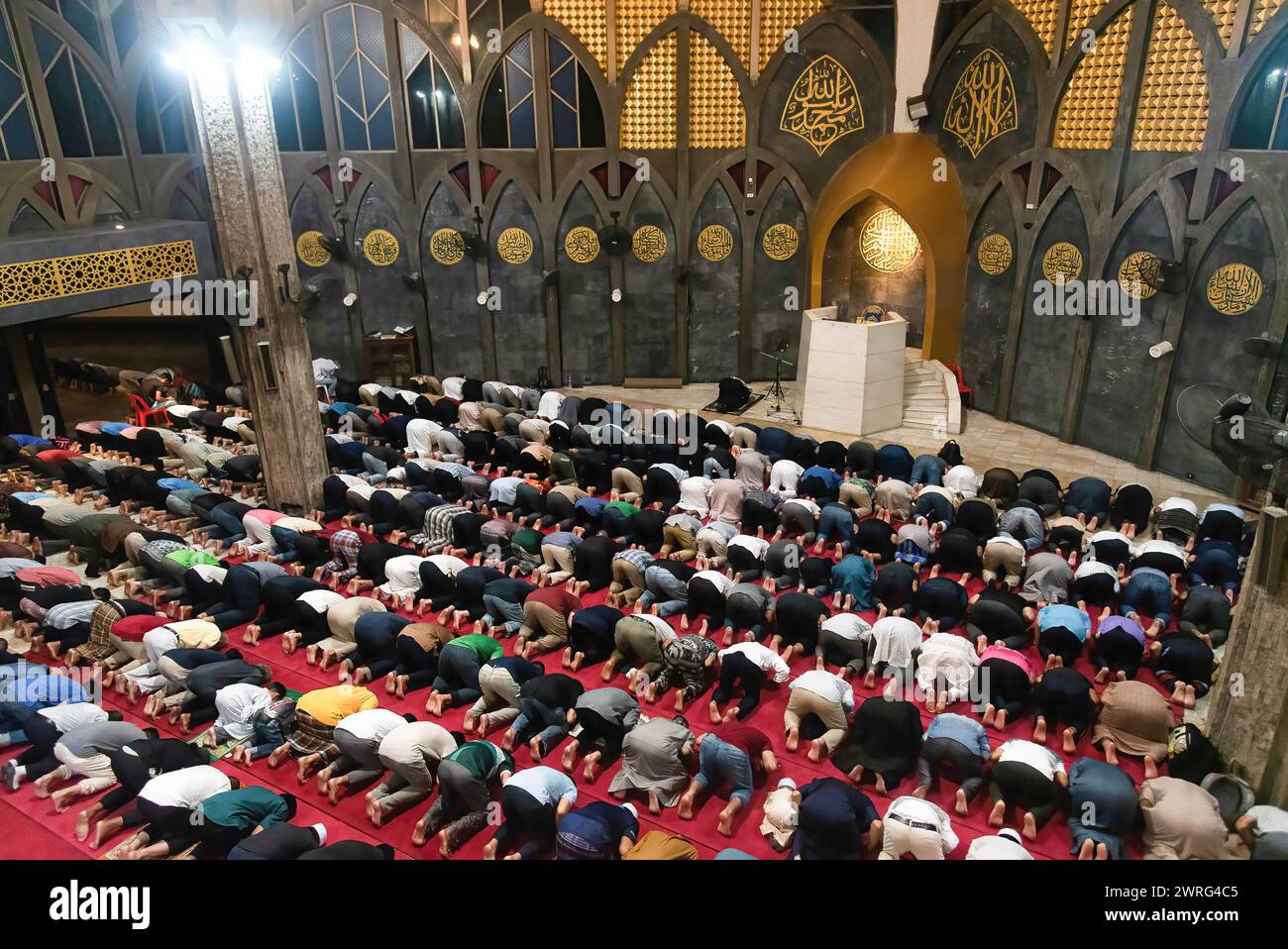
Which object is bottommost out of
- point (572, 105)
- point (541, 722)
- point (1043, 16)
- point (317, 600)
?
point (541, 722)

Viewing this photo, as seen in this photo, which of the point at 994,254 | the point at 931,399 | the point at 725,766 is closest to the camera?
the point at 725,766

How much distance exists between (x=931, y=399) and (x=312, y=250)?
12.3m

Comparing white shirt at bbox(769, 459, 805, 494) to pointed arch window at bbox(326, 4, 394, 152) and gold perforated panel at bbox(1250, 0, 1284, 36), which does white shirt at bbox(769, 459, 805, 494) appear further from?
pointed arch window at bbox(326, 4, 394, 152)

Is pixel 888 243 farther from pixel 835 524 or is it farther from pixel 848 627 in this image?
pixel 848 627

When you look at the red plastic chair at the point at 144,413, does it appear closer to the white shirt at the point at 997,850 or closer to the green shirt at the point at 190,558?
the green shirt at the point at 190,558

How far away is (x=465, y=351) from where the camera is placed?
17750mm

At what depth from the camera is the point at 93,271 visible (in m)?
12.5

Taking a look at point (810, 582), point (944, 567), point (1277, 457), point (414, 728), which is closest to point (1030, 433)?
point (944, 567)

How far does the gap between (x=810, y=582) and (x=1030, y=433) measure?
7.12 meters

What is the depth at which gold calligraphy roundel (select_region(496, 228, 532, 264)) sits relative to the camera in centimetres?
1702

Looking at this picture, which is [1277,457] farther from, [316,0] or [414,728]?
[316,0]

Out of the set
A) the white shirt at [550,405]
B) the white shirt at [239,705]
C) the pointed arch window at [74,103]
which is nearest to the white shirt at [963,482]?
the white shirt at [550,405]

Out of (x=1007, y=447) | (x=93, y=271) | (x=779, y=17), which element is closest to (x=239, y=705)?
(x=93, y=271)

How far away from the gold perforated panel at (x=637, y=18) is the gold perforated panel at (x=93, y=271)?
8400mm
